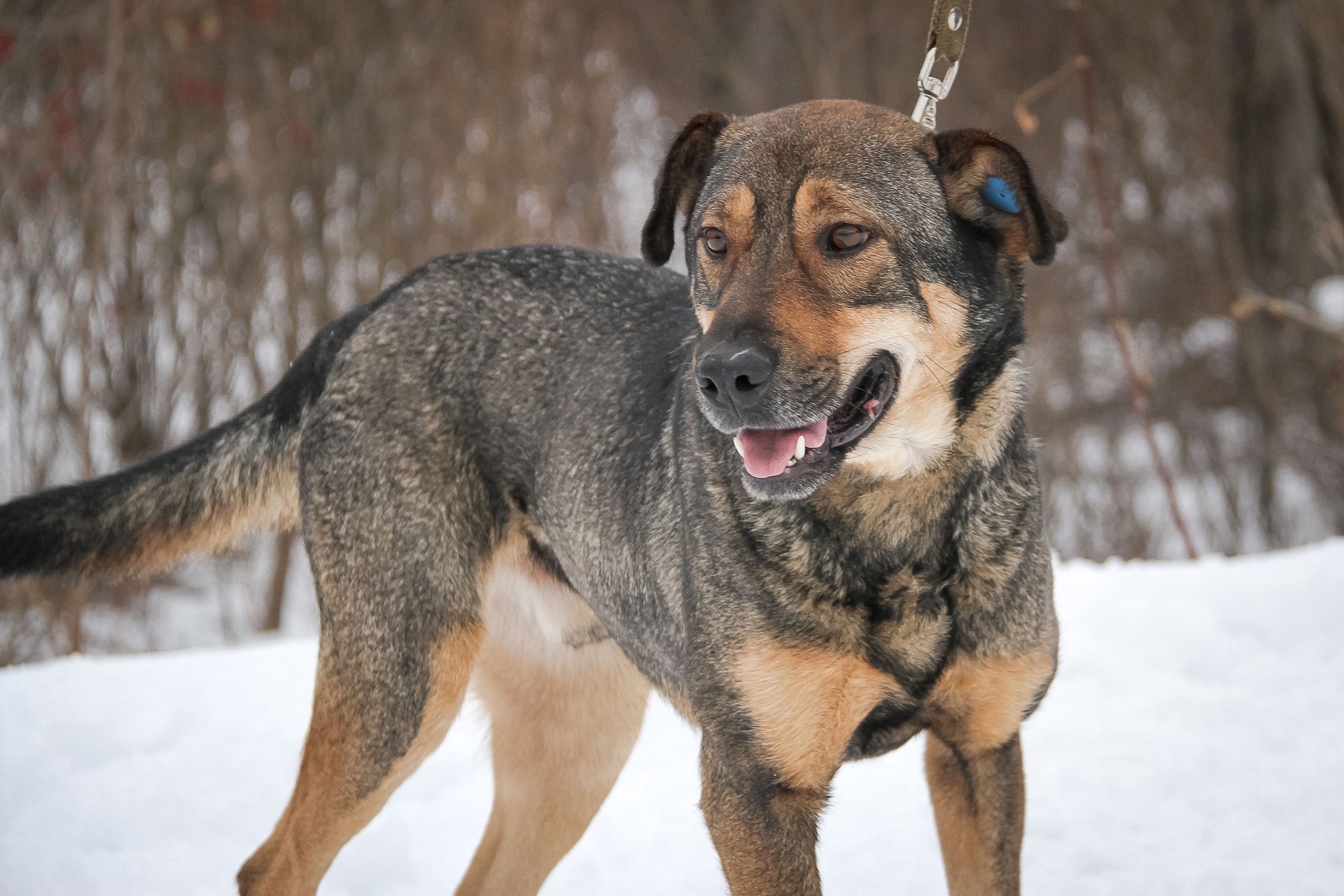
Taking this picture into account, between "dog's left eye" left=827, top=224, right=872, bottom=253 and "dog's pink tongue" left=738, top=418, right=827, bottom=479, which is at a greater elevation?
"dog's left eye" left=827, top=224, right=872, bottom=253

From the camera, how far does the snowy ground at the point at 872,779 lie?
4348 millimetres

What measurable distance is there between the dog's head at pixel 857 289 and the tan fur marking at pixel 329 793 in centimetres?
131

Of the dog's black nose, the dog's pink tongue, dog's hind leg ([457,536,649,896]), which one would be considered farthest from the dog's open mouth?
dog's hind leg ([457,536,649,896])

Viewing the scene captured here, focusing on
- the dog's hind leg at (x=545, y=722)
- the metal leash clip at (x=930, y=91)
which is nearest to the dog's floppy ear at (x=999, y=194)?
the metal leash clip at (x=930, y=91)

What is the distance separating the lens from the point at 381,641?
12.2ft

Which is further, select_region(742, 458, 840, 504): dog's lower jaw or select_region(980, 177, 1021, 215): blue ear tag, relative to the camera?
select_region(980, 177, 1021, 215): blue ear tag

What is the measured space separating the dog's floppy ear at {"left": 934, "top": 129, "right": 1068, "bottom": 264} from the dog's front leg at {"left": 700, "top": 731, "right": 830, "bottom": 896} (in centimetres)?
135

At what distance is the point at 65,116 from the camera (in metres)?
9.43

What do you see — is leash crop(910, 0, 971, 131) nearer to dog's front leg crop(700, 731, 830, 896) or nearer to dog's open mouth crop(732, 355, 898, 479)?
dog's open mouth crop(732, 355, 898, 479)

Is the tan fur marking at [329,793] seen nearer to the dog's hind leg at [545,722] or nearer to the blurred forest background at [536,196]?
the dog's hind leg at [545,722]

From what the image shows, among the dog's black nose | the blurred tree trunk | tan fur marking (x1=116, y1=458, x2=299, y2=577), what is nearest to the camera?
the dog's black nose

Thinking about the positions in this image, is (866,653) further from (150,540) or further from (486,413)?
(150,540)

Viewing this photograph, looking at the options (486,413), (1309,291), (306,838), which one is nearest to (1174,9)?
(1309,291)

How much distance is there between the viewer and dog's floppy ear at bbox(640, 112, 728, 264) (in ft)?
11.2
